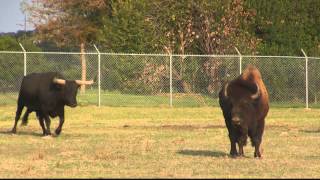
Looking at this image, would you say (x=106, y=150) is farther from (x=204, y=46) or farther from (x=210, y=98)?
(x=204, y=46)

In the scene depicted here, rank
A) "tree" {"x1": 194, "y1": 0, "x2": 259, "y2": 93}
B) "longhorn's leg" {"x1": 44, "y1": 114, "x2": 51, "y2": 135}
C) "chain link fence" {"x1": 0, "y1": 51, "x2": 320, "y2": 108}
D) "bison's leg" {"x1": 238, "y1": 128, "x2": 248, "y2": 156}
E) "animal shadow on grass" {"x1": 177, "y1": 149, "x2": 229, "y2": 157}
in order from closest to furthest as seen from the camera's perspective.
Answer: "bison's leg" {"x1": 238, "y1": 128, "x2": 248, "y2": 156}
"animal shadow on grass" {"x1": 177, "y1": 149, "x2": 229, "y2": 157}
"longhorn's leg" {"x1": 44, "y1": 114, "x2": 51, "y2": 135}
"chain link fence" {"x1": 0, "y1": 51, "x2": 320, "y2": 108}
"tree" {"x1": 194, "y1": 0, "x2": 259, "y2": 93}

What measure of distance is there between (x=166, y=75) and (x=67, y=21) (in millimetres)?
24493

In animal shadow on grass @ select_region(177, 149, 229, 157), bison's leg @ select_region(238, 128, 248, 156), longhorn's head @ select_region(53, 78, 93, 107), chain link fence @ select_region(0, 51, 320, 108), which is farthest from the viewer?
chain link fence @ select_region(0, 51, 320, 108)

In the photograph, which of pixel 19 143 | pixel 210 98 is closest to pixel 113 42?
pixel 210 98

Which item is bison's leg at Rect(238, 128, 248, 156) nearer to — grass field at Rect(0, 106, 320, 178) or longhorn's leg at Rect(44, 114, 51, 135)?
grass field at Rect(0, 106, 320, 178)

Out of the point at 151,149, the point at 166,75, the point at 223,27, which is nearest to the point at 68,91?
the point at 151,149

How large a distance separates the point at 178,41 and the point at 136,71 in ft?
22.3

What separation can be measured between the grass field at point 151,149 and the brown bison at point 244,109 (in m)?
0.40

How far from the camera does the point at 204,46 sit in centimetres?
3959

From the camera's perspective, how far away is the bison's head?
14203 mm

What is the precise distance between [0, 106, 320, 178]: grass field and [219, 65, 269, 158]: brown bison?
0.40 metres

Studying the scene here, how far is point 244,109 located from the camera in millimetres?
14242

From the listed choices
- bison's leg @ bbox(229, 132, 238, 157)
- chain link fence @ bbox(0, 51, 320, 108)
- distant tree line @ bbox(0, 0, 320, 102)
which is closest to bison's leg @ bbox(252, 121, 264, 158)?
bison's leg @ bbox(229, 132, 238, 157)

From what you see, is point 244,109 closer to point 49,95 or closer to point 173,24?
point 49,95
